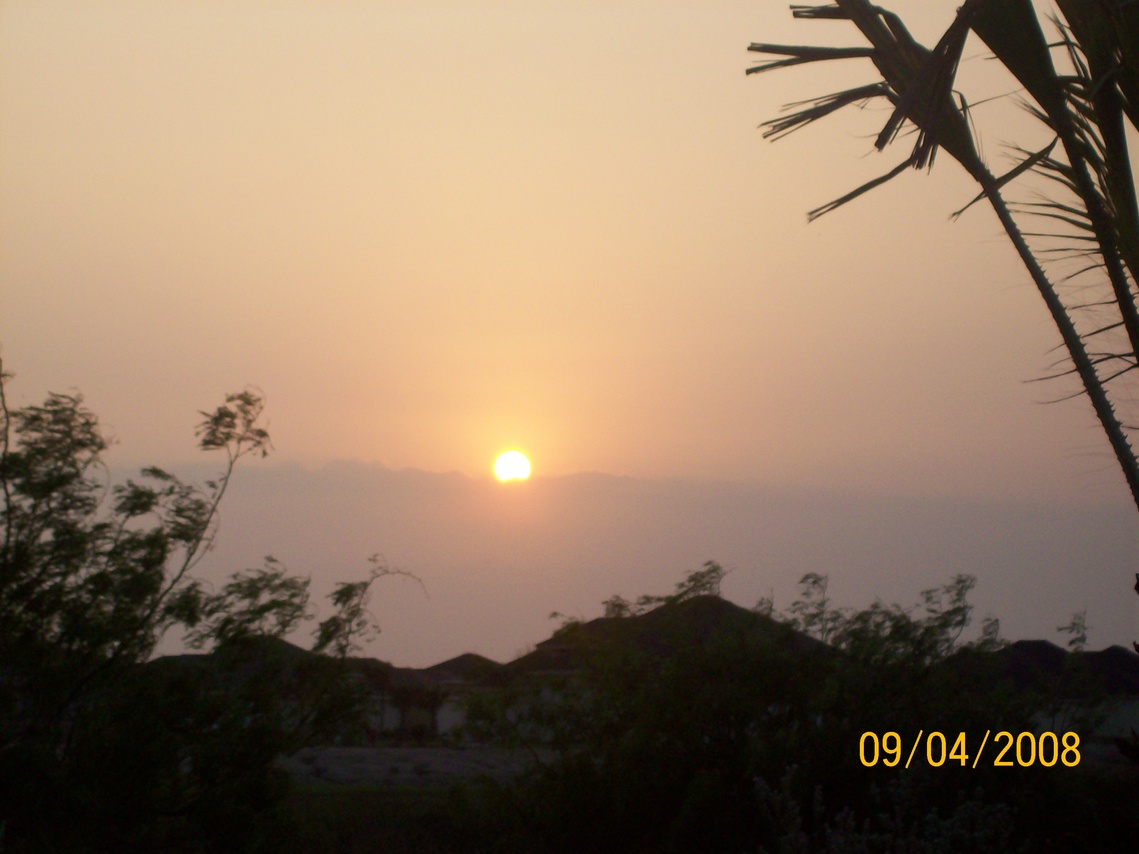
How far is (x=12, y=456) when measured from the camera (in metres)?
11.4

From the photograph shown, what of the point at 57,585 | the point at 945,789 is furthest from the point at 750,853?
the point at 57,585

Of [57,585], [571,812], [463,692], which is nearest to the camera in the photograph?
[57,585]

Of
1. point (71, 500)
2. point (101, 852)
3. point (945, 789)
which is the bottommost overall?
point (101, 852)

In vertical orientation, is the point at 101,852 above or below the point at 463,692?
below

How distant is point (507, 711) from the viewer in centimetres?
1310

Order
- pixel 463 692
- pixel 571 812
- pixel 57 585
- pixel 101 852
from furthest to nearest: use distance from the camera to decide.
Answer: pixel 463 692 < pixel 571 812 < pixel 57 585 < pixel 101 852

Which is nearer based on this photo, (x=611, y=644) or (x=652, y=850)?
(x=652, y=850)

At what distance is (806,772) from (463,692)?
176 inches

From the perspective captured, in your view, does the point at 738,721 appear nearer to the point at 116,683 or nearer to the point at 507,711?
the point at 507,711

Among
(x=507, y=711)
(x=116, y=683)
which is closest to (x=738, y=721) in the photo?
(x=507, y=711)

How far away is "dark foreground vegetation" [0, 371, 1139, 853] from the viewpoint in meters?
10.9

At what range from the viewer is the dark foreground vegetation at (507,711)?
35.6 feet

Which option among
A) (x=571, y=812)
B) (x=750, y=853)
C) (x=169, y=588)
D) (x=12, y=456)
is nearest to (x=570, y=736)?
(x=571, y=812)

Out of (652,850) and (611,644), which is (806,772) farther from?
(611,644)
